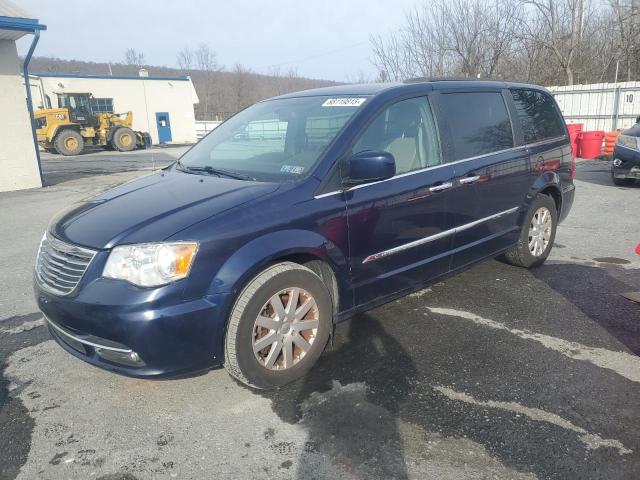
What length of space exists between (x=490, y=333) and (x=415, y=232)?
965mm

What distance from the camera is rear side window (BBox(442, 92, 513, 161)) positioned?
156 inches

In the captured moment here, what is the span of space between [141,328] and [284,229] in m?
0.96

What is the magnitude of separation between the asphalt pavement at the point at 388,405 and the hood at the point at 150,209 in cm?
102

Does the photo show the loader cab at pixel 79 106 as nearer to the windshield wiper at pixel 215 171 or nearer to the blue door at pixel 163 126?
the blue door at pixel 163 126

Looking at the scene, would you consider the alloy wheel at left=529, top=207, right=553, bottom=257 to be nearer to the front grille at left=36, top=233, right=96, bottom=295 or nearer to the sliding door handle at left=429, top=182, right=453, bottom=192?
the sliding door handle at left=429, top=182, right=453, bottom=192

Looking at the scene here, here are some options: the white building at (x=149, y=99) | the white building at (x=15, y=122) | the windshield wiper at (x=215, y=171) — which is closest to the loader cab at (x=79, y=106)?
the white building at (x=149, y=99)

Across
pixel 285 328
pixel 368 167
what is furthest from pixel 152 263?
pixel 368 167

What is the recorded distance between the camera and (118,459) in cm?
246

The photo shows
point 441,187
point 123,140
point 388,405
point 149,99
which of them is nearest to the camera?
point 388,405

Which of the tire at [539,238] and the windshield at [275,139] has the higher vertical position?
the windshield at [275,139]

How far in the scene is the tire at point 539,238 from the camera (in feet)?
15.8

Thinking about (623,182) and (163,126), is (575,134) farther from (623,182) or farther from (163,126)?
(163,126)

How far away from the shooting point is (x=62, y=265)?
111 inches

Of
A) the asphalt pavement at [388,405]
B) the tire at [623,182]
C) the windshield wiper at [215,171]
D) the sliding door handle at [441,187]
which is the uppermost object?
the windshield wiper at [215,171]
